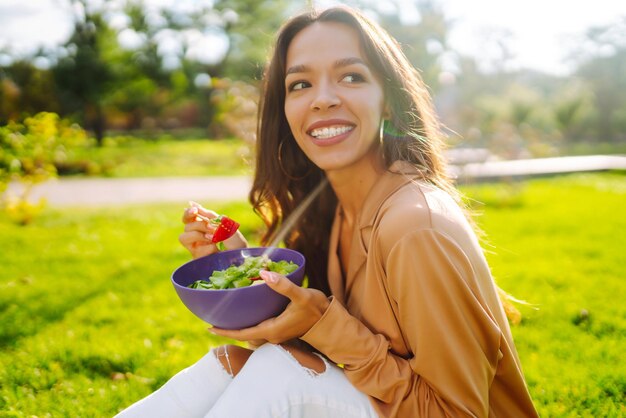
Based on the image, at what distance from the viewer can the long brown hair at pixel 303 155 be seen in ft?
6.12

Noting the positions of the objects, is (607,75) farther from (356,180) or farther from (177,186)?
(356,180)

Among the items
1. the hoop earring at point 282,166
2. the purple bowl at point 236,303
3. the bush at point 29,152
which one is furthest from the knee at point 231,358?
the bush at point 29,152

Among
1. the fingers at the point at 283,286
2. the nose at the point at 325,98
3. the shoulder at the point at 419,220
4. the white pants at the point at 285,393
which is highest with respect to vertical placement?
the nose at the point at 325,98

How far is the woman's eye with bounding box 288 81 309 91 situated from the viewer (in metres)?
1.94

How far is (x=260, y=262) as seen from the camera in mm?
1753

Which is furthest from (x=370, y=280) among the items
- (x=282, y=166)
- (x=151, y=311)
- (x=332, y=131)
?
(x=151, y=311)

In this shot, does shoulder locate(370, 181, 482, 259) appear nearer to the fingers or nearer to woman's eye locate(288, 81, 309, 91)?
the fingers

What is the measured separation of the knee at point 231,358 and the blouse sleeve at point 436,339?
57 centimetres

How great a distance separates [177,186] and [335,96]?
365 inches

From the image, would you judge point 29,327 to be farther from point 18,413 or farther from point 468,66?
point 468,66

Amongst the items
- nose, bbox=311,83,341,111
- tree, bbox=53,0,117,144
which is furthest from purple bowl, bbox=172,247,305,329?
tree, bbox=53,0,117,144

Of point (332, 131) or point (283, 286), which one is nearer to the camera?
point (283, 286)

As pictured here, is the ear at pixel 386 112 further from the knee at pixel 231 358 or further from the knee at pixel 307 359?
the knee at pixel 231 358

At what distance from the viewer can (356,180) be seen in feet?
6.74
